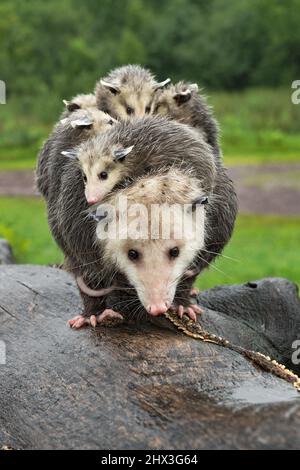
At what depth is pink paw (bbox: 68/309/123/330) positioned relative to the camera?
4742mm

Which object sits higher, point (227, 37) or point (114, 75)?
point (227, 37)

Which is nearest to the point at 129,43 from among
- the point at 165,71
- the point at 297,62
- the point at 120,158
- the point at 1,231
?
the point at 165,71

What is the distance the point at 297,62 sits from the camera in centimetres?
2884

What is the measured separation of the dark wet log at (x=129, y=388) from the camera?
132 inches

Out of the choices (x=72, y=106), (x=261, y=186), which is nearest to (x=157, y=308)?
(x=72, y=106)

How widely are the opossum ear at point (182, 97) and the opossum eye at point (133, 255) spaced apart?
1765 millimetres

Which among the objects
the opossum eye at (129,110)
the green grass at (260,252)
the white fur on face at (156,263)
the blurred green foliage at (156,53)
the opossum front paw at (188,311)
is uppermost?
the blurred green foliage at (156,53)

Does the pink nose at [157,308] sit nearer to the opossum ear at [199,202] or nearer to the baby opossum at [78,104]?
the opossum ear at [199,202]

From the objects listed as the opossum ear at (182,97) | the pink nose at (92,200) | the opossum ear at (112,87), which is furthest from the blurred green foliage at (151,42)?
the pink nose at (92,200)

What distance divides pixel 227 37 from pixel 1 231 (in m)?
21.9

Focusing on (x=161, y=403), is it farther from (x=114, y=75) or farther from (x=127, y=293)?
(x=114, y=75)

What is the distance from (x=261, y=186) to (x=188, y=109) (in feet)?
32.7

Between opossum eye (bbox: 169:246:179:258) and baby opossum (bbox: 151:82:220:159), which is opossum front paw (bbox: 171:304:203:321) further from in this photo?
baby opossum (bbox: 151:82:220:159)

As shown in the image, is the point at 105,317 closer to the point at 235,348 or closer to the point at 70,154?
the point at 235,348
